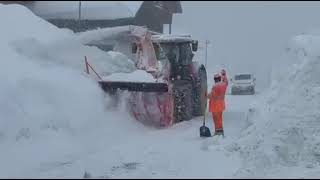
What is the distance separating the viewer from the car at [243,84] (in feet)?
103

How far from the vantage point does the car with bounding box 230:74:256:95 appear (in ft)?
103

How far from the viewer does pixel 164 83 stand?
42.1ft

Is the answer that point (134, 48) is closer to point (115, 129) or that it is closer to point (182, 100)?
point (182, 100)

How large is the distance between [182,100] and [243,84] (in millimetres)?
18545

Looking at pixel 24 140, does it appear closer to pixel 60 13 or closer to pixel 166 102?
pixel 166 102

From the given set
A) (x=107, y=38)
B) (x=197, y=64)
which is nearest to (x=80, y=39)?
(x=107, y=38)

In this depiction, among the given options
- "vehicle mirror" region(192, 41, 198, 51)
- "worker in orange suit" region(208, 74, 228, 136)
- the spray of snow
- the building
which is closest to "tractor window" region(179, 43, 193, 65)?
"vehicle mirror" region(192, 41, 198, 51)

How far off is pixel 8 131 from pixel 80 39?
21.9 feet

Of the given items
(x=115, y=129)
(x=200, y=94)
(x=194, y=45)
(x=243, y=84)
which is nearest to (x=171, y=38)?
(x=194, y=45)

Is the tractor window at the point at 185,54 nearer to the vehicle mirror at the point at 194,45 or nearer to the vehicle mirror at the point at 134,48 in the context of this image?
the vehicle mirror at the point at 194,45

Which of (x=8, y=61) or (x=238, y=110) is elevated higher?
(x=8, y=61)

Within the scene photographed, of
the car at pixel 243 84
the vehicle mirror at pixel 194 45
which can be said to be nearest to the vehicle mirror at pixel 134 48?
the vehicle mirror at pixel 194 45

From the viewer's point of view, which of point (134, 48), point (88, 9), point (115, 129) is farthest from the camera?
point (88, 9)

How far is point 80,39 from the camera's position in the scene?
17000mm
